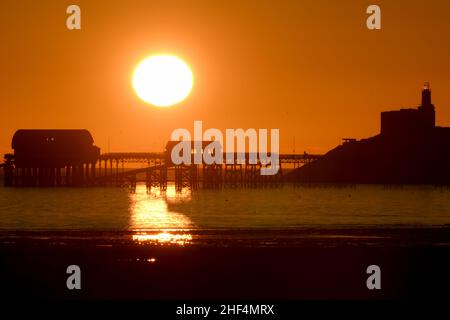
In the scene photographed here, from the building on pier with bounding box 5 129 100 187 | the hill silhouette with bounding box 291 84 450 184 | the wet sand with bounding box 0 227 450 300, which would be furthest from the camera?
the hill silhouette with bounding box 291 84 450 184

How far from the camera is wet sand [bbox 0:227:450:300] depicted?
71.0 ft

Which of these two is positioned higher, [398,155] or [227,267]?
[227,267]

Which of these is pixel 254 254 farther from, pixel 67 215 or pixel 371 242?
pixel 67 215

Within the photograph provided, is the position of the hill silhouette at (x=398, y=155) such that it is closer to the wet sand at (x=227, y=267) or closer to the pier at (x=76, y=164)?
the pier at (x=76, y=164)

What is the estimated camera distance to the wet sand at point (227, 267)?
71.0ft

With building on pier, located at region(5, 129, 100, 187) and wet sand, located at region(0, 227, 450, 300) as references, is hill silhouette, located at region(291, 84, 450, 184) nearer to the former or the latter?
building on pier, located at region(5, 129, 100, 187)

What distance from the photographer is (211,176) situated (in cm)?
14925

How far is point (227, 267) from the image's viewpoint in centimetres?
2655

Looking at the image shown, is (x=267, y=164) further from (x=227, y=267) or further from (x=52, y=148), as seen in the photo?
(x=227, y=267)

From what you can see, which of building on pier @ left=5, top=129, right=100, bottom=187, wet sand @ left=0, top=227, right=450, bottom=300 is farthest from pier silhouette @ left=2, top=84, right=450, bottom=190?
wet sand @ left=0, top=227, right=450, bottom=300

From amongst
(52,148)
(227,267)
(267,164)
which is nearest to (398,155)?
Result: (267,164)

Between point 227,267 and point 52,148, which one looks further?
point 52,148

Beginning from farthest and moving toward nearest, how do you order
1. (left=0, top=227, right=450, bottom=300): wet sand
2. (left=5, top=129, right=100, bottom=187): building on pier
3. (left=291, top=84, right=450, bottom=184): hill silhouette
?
(left=291, top=84, right=450, bottom=184): hill silhouette, (left=5, top=129, right=100, bottom=187): building on pier, (left=0, top=227, right=450, bottom=300): wet sand
